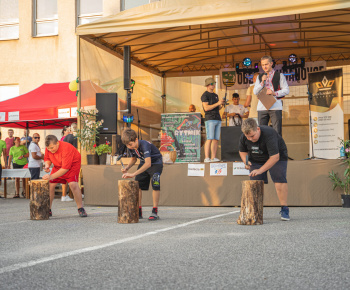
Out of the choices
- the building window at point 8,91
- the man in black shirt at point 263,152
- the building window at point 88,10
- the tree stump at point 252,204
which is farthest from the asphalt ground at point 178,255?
the building window at point 8,91

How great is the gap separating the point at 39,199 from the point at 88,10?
1550 centimetres

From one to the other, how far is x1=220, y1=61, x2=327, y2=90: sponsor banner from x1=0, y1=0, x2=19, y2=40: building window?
10.8 metres

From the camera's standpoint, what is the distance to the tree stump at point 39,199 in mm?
8289

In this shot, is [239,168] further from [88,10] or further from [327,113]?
→ [88,10]

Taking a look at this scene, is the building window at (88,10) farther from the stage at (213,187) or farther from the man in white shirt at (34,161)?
the stage at (213,187)

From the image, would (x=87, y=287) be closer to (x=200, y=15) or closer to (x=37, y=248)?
(x=37, y=248)

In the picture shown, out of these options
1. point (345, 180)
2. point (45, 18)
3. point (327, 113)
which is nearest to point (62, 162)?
point (345, 180)

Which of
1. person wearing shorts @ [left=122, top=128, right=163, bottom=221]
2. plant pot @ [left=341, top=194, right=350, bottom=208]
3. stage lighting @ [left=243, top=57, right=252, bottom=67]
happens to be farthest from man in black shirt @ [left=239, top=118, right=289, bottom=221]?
stage lighting @ [left=243, top=57, right=252, bottom=67]

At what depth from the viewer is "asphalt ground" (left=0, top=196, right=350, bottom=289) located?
347cm

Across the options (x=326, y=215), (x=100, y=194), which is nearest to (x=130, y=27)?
(x=100, y=194)

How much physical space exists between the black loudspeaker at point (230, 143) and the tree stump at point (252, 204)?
395 cm

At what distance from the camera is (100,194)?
11297mm

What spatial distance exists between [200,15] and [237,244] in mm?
6349

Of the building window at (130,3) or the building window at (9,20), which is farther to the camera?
the building window at (9,20)
